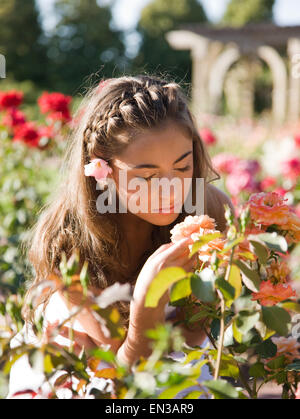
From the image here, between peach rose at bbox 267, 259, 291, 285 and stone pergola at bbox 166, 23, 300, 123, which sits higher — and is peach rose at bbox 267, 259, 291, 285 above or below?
below

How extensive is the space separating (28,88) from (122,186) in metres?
16.0

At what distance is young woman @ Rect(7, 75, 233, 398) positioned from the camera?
1104 millimetres

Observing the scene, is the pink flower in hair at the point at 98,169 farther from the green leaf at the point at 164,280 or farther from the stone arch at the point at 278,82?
the stone arch at the point at 278,82

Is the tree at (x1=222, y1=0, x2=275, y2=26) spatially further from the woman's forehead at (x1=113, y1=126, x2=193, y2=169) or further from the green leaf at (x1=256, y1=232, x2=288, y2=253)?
the green leaf at (x1=256, y1=232, x2=288, y2=253)

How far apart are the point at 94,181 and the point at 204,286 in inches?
30.2

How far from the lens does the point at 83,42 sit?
19.6 metres

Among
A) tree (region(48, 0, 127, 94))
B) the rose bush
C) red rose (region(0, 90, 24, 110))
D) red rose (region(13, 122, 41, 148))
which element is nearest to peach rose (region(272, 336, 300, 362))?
the rose bush

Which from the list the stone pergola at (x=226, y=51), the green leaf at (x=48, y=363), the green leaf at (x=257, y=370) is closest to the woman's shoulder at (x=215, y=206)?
the green leaf at (x=257, y=370)

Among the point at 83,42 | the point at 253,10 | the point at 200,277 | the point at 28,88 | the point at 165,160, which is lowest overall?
the point at 200,277

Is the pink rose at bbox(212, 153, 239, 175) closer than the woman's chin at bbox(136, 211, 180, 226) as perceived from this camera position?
No

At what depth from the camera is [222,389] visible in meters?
0.56

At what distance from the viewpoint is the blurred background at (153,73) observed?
210 cm
